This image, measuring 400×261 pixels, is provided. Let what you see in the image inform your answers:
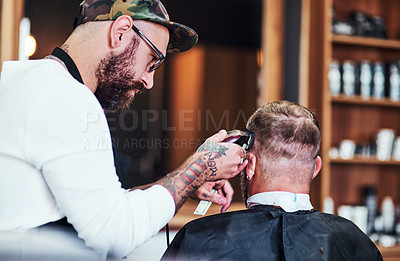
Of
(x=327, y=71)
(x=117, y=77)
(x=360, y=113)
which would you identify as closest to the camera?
(x=117, y=77)

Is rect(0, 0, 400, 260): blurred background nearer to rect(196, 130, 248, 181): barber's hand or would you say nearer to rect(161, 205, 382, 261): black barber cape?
rect(161, 205, 382, 261): black barber cape

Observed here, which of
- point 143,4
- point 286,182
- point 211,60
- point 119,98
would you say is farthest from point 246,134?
point 211,60

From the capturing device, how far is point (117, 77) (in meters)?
1.50

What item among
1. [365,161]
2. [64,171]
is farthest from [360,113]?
[64,171]

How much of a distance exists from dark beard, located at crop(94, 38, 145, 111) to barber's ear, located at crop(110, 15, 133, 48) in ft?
0.11

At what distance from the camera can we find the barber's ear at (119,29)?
145cm

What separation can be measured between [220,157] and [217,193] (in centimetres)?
29

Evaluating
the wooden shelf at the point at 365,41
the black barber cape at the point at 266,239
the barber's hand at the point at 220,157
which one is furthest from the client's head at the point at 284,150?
the wooden shelf at the point at 365,41

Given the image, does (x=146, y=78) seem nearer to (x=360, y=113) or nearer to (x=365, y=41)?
(x=365, y=41)

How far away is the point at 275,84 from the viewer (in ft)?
12.0

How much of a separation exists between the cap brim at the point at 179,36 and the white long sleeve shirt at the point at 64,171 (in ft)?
1.46

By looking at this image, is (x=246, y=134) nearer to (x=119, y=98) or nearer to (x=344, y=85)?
(x=119, y=98)

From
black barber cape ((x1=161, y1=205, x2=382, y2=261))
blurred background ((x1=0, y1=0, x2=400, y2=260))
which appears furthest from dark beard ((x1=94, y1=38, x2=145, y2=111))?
blurred background ((x1=0, y1=0, x2=400, y2=260))

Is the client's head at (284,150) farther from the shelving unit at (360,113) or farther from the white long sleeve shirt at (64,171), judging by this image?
the shelving unit at (360,113)
